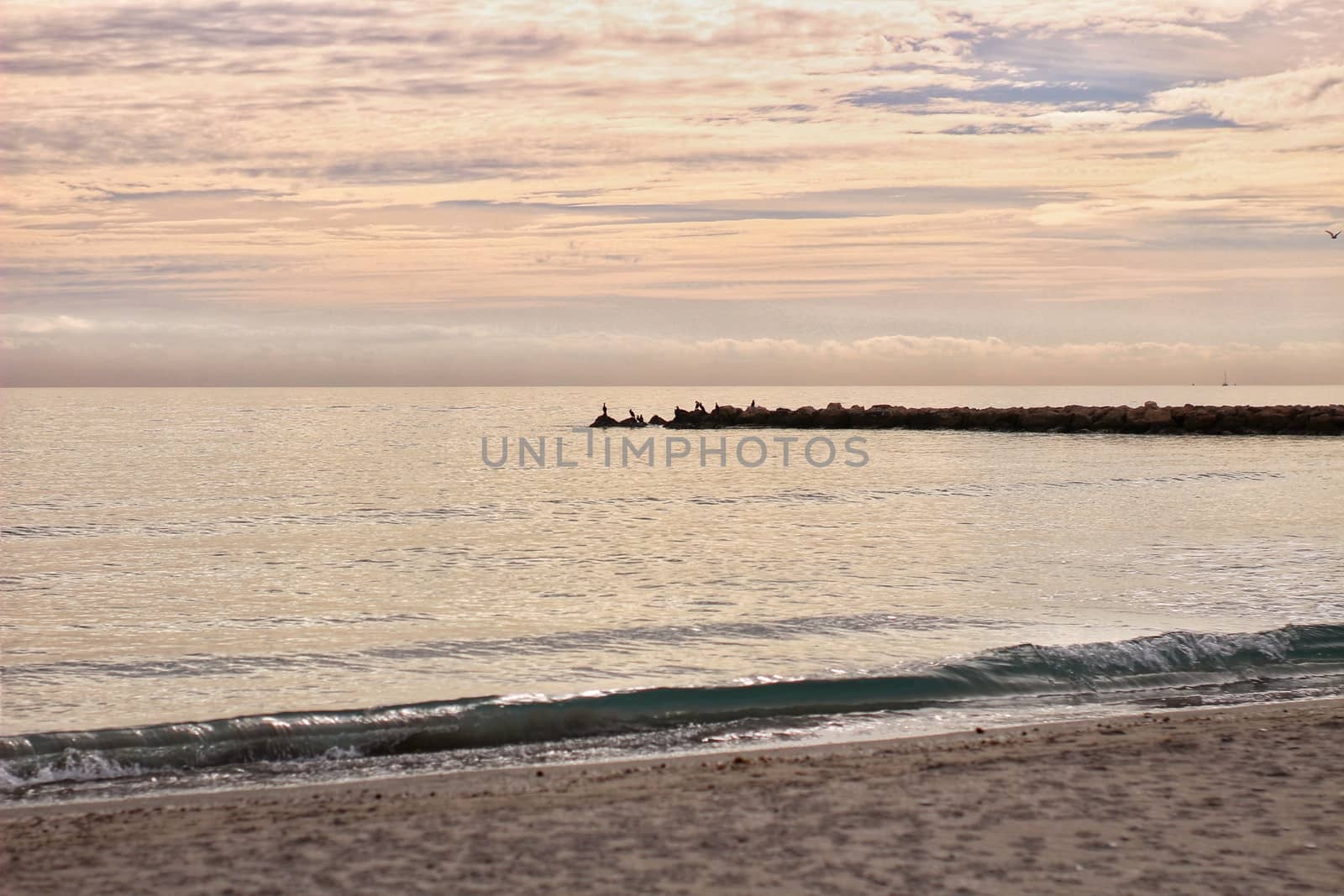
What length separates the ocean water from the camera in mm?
10453

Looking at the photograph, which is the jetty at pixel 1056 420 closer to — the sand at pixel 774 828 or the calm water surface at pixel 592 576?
the calm water surface at pixel 592 576

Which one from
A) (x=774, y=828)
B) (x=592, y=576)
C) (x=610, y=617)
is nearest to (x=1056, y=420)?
(x=592, y=576)

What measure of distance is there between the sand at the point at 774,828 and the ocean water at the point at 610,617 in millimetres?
1308

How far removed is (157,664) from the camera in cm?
1300

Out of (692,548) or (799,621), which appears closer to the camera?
(799,621)

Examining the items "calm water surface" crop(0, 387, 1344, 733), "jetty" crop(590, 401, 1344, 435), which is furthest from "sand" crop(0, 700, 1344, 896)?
"jetty" crop(590, 401, 1344, 435)

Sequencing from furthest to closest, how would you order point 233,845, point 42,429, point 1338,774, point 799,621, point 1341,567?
point 42,429
point 1341,567
point 799,621
point 1338,774
point 233,845

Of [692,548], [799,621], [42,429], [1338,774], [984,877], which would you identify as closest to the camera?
[984,877]

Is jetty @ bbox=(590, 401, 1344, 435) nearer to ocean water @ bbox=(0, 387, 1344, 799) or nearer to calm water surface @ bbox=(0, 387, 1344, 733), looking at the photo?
calm water surface @ bbox=(0, 387, 1344, 733)

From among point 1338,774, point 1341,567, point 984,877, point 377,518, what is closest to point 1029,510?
point 1341,567

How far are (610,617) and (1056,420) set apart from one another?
5813 centimetres

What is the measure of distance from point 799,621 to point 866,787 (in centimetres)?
723

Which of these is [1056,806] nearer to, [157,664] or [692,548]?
[157,664]

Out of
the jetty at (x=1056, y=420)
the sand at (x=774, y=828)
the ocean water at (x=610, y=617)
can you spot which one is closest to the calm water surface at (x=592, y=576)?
the ocean water at (x=610, y=617)
